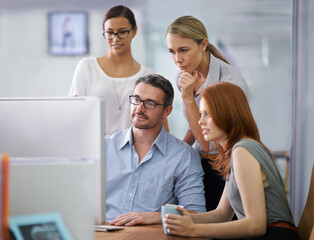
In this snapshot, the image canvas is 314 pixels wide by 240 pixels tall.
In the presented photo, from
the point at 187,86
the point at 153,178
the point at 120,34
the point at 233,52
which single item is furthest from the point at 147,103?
the point at 233,52

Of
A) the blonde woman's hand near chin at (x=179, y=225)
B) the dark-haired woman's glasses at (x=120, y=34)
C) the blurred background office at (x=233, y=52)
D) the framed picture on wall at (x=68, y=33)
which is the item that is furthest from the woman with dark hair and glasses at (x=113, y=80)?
the blonde woman's hand near chin at (x=179, y=225)

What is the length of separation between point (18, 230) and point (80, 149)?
37cm

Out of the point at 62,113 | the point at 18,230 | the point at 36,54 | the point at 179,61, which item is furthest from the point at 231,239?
the point at 36,54

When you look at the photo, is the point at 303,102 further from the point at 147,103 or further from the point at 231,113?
the point at 231,113

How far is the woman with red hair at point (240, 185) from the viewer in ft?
5.12

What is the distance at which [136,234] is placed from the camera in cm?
156


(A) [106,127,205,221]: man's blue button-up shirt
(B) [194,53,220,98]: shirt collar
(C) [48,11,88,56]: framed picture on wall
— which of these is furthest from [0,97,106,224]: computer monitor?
(C) [48,11,88,56]: framed picture on wall

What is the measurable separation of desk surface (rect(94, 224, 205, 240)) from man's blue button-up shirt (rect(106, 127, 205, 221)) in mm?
449

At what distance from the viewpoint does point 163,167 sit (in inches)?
85.1

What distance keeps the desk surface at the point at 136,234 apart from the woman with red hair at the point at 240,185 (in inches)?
2.0

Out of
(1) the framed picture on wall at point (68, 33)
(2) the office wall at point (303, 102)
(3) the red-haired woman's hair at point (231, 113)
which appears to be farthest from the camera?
(1) the framed picture on wall at point (68, 33)

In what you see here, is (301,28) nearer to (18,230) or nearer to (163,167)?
(163,167)

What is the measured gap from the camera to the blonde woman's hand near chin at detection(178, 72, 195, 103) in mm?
2350

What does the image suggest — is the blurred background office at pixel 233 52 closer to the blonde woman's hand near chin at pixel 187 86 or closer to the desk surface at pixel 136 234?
the blonde woman's hand near chin at pixel 187 86
